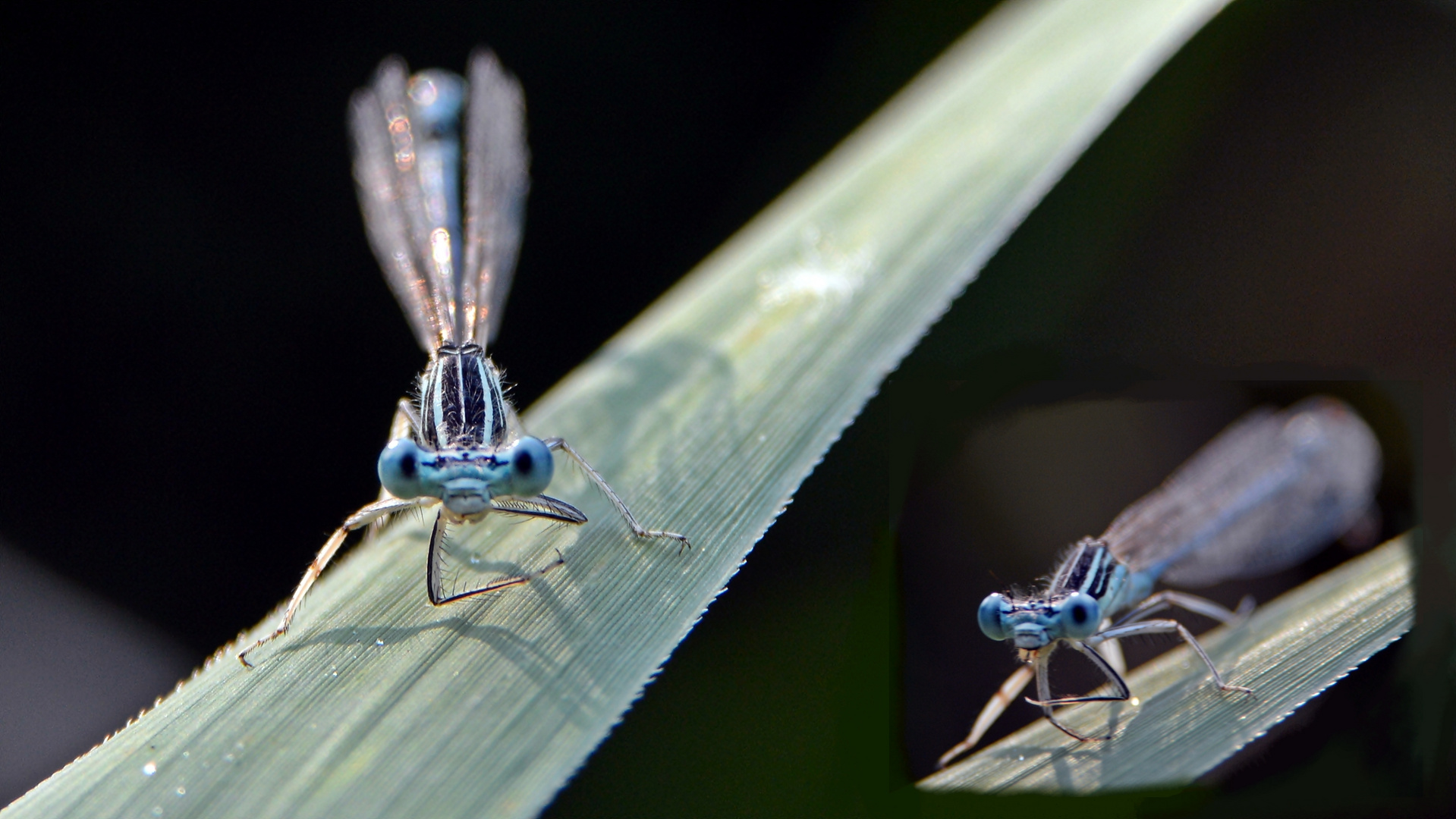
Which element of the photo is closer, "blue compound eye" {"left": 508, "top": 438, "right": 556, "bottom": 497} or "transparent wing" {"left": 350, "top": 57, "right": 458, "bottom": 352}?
"blue compound eye" {"left": 508, "top": 438, "right": 556, "bottom": 497}

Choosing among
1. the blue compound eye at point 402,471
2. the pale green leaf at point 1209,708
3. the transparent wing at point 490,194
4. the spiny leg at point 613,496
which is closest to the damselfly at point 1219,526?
the pale green leaf at point 1209,708

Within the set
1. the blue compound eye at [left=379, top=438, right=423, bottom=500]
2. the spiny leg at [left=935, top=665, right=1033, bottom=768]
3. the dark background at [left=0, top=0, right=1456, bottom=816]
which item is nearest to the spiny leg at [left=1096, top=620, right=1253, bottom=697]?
the spiny leg at [left=935, top=665, right=1033, bottom=768]

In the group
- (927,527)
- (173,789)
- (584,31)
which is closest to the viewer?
(173,789)

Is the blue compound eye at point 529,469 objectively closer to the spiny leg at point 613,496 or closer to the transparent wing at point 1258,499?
the spiny leg at point 613,496

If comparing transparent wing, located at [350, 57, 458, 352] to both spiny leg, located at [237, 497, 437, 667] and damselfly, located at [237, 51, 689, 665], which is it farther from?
spiny leg, located at [237, 497, 437, 667]

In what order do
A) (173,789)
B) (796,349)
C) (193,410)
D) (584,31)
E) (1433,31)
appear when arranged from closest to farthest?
(173,789), (796,349), (1433,31), (193,410), (584,31)

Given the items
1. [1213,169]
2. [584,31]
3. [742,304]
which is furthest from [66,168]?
[1213,169]

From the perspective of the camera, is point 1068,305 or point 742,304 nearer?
point 742,304

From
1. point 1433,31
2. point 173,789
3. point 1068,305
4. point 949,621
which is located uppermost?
point 1433,31

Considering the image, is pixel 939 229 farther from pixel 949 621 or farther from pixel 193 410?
pixel 193 410
